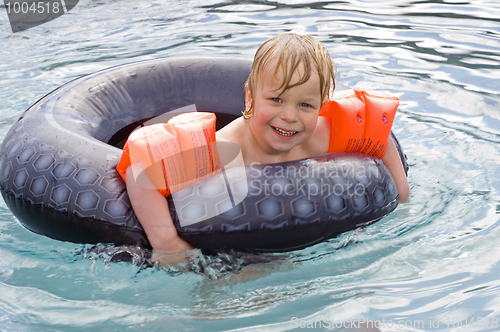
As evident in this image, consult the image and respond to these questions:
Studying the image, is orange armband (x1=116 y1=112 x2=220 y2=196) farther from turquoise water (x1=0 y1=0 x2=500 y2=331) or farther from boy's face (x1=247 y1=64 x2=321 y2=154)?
turquoise water (x1=0 y1=0 x2=500 y2=331)

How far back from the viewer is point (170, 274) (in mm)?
2242

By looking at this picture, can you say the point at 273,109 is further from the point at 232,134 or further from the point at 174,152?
the point at 174,152

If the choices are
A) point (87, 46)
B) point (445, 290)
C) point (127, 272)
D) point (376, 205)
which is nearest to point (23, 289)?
Result: point (127, 272)

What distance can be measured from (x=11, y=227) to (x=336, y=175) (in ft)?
5.49

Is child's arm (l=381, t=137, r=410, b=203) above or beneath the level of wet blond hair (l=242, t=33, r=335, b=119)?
beneath

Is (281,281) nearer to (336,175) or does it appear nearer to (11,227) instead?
(336,175)

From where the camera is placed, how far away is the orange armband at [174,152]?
84.4 inches

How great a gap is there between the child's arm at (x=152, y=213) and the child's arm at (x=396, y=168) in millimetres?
1211
